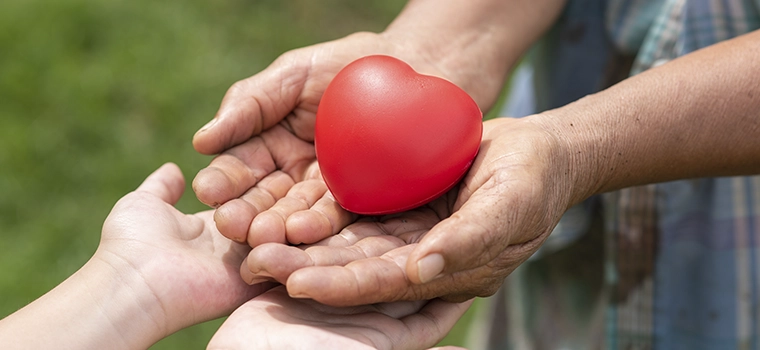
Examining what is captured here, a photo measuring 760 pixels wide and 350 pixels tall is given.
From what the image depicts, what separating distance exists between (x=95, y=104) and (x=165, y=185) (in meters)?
2.05

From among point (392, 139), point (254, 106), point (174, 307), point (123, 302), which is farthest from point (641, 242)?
point (123, 302)

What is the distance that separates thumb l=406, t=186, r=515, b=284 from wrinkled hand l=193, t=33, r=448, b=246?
0.42 meters

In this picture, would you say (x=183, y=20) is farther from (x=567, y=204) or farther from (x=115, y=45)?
(x=567, y=204)

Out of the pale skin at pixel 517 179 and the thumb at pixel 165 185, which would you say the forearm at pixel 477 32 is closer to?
the pale skin at pixel 517 179

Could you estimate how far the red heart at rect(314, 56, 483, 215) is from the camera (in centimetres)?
210

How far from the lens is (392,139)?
2096mm

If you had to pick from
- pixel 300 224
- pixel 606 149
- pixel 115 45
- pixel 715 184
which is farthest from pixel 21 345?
pixel 115 45

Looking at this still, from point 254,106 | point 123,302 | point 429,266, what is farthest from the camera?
point 254,106

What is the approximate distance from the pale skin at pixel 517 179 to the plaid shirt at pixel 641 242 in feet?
0.97

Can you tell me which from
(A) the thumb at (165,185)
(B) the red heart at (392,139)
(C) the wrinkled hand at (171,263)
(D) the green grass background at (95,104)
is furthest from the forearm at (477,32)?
(D) the green grass background at (95,104)

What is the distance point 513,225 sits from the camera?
188 centimetres

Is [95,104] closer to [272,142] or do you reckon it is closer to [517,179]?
[272,142]

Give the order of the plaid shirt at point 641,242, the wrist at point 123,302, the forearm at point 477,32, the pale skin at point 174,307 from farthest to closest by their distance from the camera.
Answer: the forearm at point 477,32 < the plaid shirt at point 641,242 < the wrist at point 123,302 < the pale skin at point 174,307

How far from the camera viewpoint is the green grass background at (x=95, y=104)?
371cm
